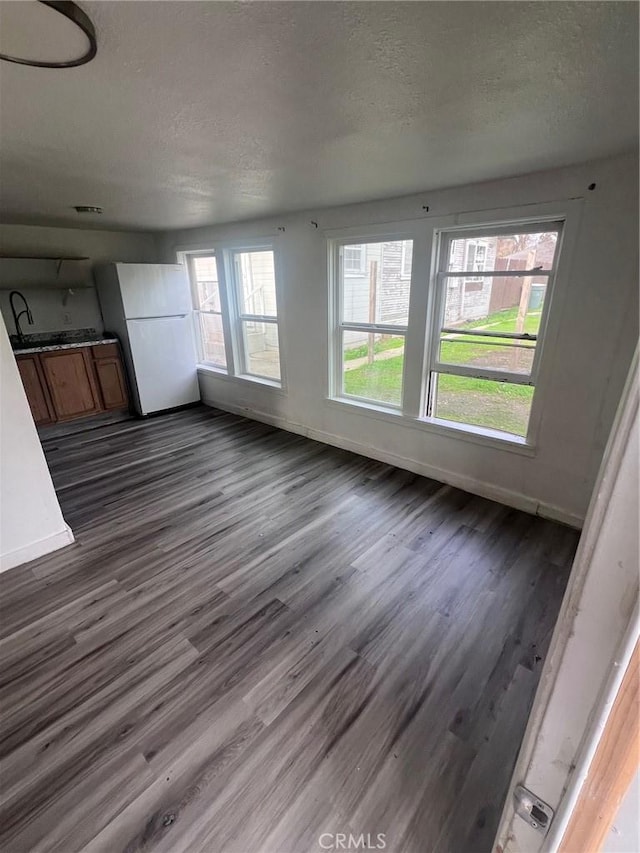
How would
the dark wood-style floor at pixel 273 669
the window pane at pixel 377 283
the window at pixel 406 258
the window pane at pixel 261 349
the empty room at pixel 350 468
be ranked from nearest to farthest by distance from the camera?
1. the empty room at pixel 350 468
2. the dark wood-style floor at pixel 273 669
3. the window at pixel 406 258
4. the window pane at pixel 377 283
5. the window pane at pixel 261 349

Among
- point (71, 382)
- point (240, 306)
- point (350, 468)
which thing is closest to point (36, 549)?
point (350, 468)

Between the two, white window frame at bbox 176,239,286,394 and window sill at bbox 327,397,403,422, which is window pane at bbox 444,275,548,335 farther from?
white window frame at bbox 176,239,286,394

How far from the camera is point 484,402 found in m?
3.00

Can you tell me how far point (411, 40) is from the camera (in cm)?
99

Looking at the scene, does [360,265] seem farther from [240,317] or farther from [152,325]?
[152,325]

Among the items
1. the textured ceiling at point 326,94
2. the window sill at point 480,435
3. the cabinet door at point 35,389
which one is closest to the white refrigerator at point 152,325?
the cabinet door at point 35,389

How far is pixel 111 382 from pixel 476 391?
4.27 metres

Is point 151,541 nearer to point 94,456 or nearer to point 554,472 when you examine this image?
point 94,456

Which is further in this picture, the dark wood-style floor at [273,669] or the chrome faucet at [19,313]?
the chrome faucet at [19,313]

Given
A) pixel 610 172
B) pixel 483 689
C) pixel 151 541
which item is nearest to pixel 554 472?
pixel 483 689

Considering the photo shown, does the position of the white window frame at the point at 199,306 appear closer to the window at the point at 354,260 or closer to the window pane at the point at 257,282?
the window pane at the point at 257,282

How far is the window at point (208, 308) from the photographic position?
16.3 ft

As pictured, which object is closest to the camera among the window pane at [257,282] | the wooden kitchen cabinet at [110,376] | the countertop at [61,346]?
the countertop at [61,346]

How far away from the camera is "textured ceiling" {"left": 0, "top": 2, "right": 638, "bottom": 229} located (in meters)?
0.91
